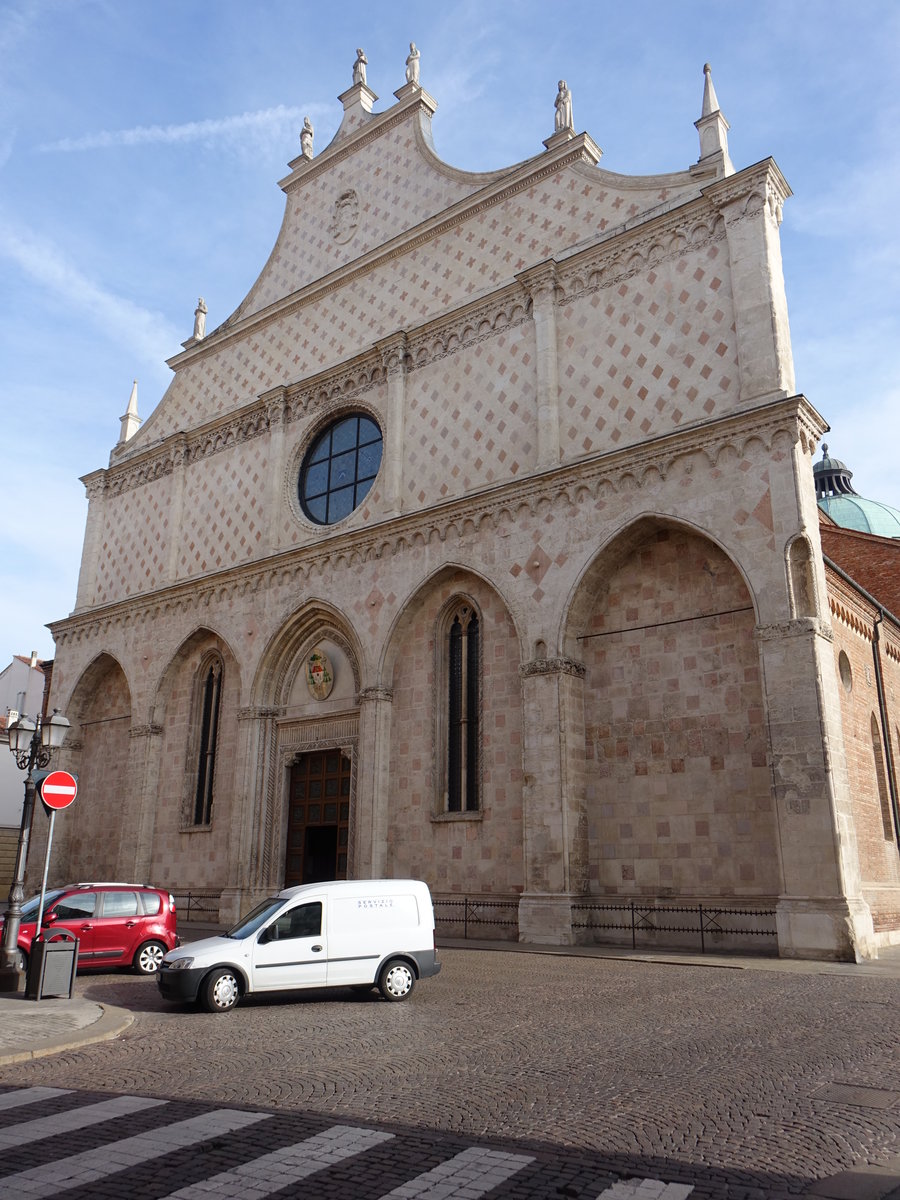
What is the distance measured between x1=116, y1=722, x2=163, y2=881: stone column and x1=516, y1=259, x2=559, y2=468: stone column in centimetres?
1379

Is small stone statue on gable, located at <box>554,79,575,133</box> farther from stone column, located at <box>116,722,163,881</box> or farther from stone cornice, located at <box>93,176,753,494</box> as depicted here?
stone column, located at <box>116,722,163,881</box>

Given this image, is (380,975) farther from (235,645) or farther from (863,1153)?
(235,645)

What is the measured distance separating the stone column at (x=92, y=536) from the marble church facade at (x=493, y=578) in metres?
0.81

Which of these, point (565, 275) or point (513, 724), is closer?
point (513, 724)

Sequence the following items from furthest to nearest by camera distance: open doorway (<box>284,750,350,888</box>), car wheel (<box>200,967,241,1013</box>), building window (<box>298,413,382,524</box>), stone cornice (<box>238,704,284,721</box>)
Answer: building window (<box>298,413,382,524</box>), stone cornice (<box>238,704,284,721</box>), open doorway (<box>284,750,350,888</box>), car wheel (<box>200,967,241,1013</box>)

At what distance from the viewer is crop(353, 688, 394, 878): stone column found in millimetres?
20266

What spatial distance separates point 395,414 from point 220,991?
15.2 metres

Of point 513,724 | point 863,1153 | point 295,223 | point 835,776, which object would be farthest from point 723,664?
point 295,223

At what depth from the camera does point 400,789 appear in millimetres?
20750

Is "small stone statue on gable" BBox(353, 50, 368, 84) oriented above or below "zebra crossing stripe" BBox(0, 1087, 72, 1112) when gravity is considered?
above

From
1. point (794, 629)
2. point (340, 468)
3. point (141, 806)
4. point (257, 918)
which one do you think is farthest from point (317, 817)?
point (794, 629)

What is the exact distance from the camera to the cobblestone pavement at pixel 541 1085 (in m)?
4.89

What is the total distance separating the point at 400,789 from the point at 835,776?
30.6 feet

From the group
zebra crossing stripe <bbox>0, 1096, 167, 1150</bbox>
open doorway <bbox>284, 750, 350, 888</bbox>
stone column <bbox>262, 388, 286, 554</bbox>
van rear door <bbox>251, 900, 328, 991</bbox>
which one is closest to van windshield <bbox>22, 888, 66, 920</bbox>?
van rear door <bbox>251, 900, 328, 991</bbox>
